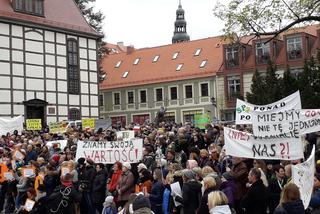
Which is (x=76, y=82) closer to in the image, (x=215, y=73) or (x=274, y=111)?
(x=215, y=73)

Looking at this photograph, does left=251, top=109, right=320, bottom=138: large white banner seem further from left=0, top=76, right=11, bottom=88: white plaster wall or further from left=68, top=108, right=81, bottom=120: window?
left=68, top=108, right=81, bottom=120: window

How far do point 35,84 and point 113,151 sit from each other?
20.6 meters

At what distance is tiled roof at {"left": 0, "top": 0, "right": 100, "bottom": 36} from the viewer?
31.9 m

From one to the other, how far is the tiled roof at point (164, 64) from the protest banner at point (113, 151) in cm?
3569

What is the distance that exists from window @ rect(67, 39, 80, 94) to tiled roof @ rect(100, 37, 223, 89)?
54.2 ft

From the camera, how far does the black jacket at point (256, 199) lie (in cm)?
838

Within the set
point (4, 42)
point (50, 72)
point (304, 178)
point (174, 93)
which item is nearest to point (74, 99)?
point (50, 72)

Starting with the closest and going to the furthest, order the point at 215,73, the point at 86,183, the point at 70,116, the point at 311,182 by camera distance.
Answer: the point at 311,182 < the point at 86,183 < the point at 70,116 < the point at 215,73

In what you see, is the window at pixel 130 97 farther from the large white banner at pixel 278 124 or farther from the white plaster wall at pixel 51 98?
the large white banner at pixel 278 124

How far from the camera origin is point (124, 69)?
187 ft

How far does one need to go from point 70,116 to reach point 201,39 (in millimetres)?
23147

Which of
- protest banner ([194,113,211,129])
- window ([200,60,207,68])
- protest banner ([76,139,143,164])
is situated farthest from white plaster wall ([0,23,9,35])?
window ([200,60,207,68])

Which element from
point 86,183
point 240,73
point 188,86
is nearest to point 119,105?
point 188,86

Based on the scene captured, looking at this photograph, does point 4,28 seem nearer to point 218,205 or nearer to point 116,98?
point 116,98
